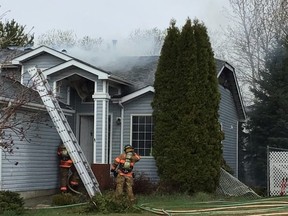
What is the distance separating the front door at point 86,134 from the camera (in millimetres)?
19016

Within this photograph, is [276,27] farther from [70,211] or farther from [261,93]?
[70,211]

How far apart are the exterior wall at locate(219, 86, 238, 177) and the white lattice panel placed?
4582mm

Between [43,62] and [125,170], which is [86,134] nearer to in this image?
[43,62]

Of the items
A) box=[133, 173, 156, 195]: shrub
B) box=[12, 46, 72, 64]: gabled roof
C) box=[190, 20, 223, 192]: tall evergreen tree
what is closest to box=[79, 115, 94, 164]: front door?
box=[12, 46, 72, 64]: gabled roof

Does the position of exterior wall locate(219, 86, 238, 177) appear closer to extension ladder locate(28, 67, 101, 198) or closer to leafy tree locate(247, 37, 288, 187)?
leafy tree locate(247, 37, 288, 187)

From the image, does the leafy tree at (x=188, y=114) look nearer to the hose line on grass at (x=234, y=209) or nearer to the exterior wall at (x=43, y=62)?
the hose line on grass at (x=234, y=209)

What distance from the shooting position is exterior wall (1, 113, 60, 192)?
14977 millimetres

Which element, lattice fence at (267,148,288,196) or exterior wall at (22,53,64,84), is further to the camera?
exterior wall at (22,53,64,84)

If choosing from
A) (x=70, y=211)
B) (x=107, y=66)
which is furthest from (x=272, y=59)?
(x=70, y=211)

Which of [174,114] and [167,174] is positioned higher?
[174,114]

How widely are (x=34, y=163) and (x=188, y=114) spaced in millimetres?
4901

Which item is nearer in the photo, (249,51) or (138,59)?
(138,59)

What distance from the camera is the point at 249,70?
33.2 metres

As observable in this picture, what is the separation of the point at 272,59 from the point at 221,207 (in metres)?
12.1
